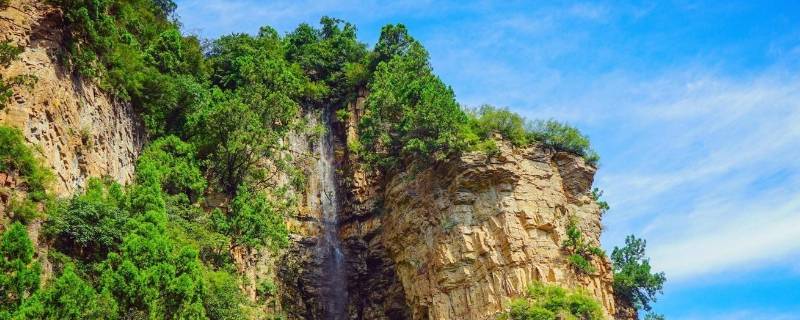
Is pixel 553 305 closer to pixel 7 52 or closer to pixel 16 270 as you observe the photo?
pixel 16 270

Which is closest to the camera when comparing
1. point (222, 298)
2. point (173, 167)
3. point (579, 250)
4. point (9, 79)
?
point (9, 79)

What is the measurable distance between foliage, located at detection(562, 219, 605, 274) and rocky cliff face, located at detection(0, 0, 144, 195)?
59.6 feet

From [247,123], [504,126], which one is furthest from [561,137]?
[247,123]

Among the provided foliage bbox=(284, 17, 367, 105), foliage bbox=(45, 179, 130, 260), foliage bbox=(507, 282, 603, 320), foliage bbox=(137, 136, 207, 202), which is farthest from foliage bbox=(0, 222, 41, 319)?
foliage bbox=(284, 17, 367, 105)

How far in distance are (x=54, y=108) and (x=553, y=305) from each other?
1897 cm

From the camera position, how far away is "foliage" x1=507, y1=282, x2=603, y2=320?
92.2ft

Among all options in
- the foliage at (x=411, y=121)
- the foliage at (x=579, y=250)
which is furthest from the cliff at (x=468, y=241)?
the foliage at (x=411, y=121)

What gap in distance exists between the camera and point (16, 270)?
57.5 feet

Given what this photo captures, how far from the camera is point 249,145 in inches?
1271

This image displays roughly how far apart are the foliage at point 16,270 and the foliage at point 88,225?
3.00 m

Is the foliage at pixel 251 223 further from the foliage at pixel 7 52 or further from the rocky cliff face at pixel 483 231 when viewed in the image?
the foliage at pixel 7 52

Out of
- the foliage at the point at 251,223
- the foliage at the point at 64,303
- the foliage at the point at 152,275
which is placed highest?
the foliage at the point at 251,223

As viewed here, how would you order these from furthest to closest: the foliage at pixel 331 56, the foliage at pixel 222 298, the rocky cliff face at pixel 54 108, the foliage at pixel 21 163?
1. the foliage at pixel 331 56
2. the foliage at pixel 222 298
3. the rocky cliff face at pixel 54 108
4. the foliage at pixel 21 163

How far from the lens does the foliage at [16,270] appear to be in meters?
17.1
